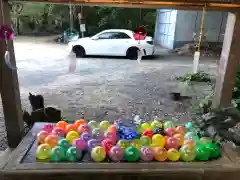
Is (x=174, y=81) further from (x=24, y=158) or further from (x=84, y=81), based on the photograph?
(x=24, y=158)

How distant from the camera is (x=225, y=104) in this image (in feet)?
6.91

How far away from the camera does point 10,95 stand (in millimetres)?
1899

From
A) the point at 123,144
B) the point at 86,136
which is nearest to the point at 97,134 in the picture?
the point at 86,136

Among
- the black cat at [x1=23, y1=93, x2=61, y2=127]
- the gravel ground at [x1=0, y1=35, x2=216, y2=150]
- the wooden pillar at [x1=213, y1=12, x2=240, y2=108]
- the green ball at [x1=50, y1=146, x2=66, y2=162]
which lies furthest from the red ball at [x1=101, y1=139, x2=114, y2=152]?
the gravel ground at [x1=0, y1=35, x2=216, y2=150]

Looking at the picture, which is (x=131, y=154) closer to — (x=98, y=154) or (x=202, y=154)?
(x=98, y=154)

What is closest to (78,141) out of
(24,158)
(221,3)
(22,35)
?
(24,158)

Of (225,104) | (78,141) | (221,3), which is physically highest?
Answer: (221,3)

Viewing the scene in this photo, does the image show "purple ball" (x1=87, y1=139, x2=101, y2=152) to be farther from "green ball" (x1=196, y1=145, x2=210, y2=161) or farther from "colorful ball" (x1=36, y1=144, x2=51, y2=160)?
"green ball" (x1=196, y1=145, x2=210, y2=161)

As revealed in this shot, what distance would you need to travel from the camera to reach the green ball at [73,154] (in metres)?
1.73

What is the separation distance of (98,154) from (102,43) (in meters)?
8.39

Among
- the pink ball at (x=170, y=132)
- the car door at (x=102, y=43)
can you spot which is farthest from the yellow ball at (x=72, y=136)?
the car door at (x=102, y=43)

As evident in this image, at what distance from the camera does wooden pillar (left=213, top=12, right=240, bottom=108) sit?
74.2 inches

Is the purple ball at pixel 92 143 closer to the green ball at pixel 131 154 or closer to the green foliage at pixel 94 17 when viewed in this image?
the green ball at pixel 131 154

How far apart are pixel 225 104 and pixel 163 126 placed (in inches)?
21.0
